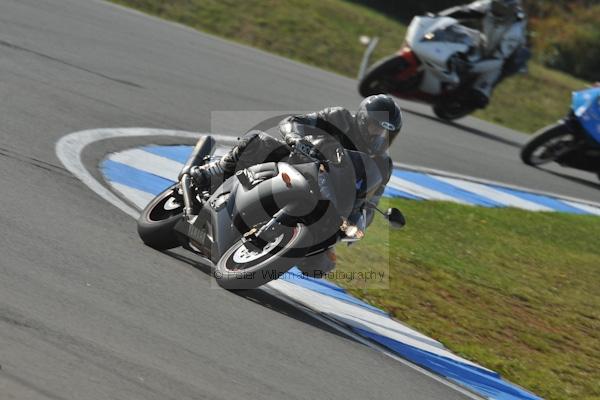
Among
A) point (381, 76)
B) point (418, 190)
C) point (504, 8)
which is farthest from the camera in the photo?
point (504, 8)

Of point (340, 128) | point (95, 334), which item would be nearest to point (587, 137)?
point (340, 128)

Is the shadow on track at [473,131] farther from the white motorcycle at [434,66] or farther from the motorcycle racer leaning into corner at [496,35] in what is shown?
the motorcycle racer leaning into corner at [496,35]

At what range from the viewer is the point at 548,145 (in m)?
16.1

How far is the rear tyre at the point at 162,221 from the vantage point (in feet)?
25.1

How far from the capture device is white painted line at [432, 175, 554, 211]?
13.9 metres

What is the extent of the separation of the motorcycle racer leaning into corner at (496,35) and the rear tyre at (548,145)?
1.51 meters

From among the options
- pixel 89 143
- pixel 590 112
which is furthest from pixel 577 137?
pixel 89 143

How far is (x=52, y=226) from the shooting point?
7.18 metres

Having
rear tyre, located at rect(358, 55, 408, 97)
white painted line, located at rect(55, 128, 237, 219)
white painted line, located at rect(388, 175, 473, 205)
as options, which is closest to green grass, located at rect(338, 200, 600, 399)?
white painted line, located at rect(388, 175, 473, 205)

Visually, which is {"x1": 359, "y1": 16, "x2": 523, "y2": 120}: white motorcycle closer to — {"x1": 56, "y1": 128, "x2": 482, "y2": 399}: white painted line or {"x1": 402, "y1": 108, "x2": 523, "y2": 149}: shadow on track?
{"x1": 402, "y1": 108, "x2": 523, "y2": 149}: shadow on track

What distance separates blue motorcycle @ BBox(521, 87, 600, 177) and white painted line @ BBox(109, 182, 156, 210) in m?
8.19

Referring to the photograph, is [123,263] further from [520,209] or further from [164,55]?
[164,55]

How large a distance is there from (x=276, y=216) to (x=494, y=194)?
7475mm

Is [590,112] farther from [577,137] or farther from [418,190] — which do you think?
[418,190]
